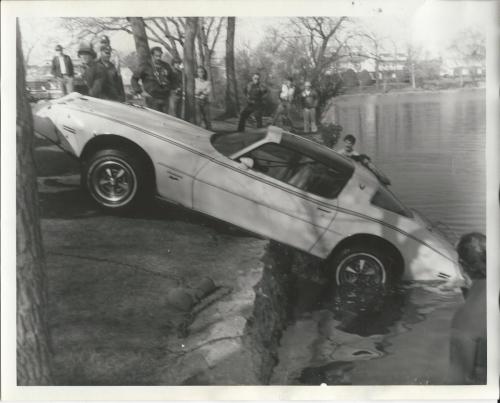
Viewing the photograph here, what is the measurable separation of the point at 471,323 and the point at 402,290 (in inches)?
23.7

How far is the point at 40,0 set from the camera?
4.87 metres

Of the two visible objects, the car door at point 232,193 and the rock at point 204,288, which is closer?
the rock at point 204,288

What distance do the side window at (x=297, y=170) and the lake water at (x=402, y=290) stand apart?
334 millimetres

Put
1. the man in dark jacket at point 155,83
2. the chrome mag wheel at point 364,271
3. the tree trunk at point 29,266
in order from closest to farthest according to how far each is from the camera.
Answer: the tree trunk at point 29,266, the chrome mag wheel at point 364,271, the man in dark jacket at point 155,83

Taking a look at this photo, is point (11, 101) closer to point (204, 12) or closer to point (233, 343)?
point (204, 12)

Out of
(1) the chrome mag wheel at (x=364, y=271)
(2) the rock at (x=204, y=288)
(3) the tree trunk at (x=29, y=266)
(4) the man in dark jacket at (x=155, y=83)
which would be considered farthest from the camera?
(4) the man in dark jacket at (x=155, y=83)

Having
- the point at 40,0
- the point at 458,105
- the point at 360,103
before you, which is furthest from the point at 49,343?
the point at 458,105

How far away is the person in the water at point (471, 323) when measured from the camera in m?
4.87

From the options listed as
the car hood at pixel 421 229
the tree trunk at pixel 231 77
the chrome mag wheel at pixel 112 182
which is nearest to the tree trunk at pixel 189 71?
the tree trunk at pixel 231 77

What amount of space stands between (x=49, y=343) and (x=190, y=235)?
4.05 feet

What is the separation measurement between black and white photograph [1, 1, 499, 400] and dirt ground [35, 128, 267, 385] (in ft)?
0.05

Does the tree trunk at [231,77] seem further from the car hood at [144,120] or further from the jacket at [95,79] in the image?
the jacket at [95,79]

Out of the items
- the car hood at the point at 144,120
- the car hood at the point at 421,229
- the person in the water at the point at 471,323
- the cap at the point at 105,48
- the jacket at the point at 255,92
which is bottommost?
the person in the water at the point at 471,323

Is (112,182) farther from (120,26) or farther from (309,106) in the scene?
(309,106)
